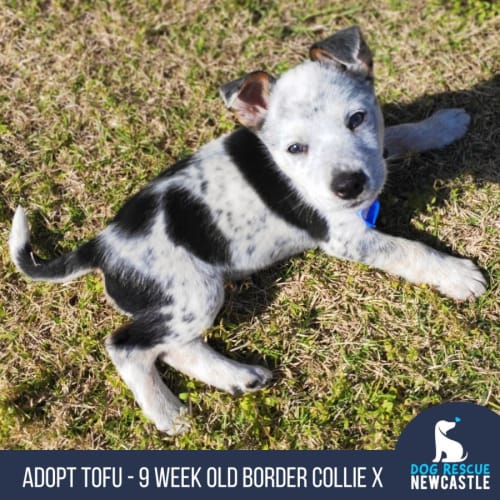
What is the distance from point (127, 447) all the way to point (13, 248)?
1786mm

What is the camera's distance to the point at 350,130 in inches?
171

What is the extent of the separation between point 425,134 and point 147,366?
301cm

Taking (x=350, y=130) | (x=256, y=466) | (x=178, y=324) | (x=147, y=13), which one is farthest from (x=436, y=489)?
(x=147, y=13)

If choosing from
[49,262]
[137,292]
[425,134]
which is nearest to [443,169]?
[425,134]

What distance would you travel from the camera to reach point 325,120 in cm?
434

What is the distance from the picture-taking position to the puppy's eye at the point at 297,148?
443 centimetres

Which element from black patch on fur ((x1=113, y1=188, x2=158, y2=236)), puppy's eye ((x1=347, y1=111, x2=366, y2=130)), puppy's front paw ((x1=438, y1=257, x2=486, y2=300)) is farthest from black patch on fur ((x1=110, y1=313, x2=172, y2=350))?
puppy's front paw ((x1=438, y1=257, x2=486, y2=300))

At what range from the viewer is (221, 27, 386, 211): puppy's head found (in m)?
4.22

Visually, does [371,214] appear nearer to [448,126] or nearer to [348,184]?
[348,184]

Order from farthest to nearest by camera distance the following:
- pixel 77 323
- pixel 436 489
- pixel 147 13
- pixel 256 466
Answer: pixel 147 13, pixel 77 323, pixel 256 466, pixel 436 489

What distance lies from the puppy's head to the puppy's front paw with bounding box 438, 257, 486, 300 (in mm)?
1044

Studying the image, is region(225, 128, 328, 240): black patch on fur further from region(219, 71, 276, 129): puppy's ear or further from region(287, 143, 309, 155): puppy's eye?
region(287, 143, 309, 155): puppy's eye

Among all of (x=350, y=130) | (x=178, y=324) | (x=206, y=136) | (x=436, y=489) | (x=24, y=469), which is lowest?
(x=436, y=489)

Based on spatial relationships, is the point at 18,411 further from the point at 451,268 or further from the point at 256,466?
the point at 451,268
